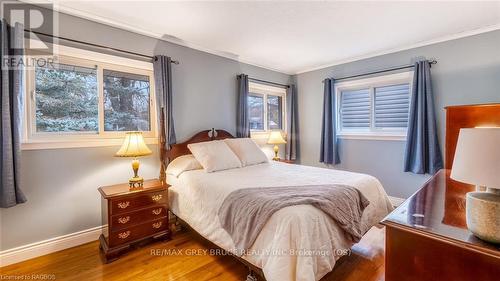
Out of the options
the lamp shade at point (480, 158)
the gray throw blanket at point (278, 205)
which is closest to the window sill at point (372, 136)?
the gray throw blanket at point (278, 205)

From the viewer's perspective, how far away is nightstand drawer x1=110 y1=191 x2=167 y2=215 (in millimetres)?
2081

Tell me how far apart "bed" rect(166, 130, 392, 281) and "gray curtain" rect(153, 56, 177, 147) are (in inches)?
10.5

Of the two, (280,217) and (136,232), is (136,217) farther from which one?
Result: (280,217)

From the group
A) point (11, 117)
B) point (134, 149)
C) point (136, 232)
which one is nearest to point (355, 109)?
point (134, 149)

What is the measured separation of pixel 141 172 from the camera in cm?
273

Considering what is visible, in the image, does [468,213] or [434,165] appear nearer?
[468,213]

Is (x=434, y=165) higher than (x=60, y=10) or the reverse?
the reverse

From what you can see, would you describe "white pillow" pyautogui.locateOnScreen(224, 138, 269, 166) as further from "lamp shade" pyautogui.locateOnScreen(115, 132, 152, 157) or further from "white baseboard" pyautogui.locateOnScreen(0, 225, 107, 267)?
"white baseboard" pyautogui.locateOnScreen(0, 225, 107, 267)

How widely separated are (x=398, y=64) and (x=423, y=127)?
1.01m

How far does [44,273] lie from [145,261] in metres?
0.77

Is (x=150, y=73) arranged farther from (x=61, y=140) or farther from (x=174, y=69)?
(x=61, y=140)

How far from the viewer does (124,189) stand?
2242 millimetres

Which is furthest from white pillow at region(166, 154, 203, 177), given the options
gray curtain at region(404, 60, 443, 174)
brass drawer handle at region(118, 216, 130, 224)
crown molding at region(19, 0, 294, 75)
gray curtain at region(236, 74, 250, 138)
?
gray curtain at region(404, 60, 443, 174)

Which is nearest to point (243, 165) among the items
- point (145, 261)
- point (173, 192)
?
point (173, 192)
